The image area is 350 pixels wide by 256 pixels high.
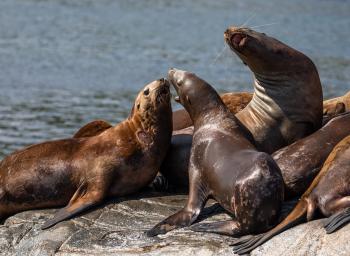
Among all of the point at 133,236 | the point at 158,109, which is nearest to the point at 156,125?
the point at 158,109

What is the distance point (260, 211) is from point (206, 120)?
166 cm

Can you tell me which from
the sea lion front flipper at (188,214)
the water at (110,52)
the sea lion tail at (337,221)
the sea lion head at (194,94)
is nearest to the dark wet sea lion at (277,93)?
the sea lion head at (194,94)

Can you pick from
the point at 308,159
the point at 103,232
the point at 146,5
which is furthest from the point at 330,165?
the point at 146,5

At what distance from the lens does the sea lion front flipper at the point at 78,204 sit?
8570mm

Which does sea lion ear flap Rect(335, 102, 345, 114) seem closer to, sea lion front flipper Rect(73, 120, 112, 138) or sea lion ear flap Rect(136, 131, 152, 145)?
sea lion ear flap Rect(136, 131, 152, 145)

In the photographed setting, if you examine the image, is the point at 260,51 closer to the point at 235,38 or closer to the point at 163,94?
the point at 235,38

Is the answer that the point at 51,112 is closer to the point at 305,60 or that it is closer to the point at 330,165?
the point at 305,60

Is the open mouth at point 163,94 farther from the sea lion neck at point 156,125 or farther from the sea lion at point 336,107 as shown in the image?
the sea lion at point 336,107

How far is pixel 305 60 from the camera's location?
371 inches

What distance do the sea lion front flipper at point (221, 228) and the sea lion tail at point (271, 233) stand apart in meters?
0.17

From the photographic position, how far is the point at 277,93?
370 inches

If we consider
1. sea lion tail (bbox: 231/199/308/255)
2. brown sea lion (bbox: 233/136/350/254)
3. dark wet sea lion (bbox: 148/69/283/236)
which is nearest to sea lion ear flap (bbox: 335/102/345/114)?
dark wet sea lion (bbox: 148/69/283/236)

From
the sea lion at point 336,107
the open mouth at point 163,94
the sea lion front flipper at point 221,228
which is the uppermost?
the open mouth at point 163,94

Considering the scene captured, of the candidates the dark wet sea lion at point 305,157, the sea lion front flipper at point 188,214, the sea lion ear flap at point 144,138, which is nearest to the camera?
the sea lion front flipper at point 188,214
